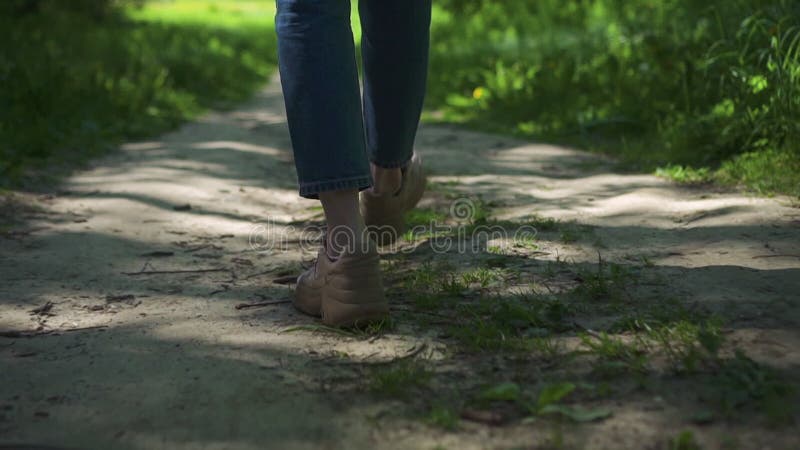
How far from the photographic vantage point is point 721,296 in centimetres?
Result: 186

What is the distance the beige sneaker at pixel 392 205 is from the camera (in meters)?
2.59

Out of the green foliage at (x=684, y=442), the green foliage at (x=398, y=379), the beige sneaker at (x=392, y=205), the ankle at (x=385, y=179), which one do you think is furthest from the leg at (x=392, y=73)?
the green foliage at (x=684, y=442)

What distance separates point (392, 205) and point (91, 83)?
4066mm

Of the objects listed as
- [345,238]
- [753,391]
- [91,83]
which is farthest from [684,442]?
[91,83]

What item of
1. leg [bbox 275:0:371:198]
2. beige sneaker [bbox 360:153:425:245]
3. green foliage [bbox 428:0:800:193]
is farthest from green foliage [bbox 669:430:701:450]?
green foliage [bbox 428:0:800:193]

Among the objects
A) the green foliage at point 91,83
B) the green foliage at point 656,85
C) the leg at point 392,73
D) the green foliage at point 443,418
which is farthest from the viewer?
the green foliage at point 91,83

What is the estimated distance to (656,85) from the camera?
456 cm

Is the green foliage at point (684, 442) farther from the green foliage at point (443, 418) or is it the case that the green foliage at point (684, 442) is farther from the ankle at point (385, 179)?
the ankle at point (385, 179)

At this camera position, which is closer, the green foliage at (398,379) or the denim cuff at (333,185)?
the green foliage at (398,379)

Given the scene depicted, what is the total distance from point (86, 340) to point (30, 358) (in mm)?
137

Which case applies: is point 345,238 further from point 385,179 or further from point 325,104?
point 385,179

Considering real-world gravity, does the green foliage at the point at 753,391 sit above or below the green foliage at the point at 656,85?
below

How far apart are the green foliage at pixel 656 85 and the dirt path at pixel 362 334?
488mm

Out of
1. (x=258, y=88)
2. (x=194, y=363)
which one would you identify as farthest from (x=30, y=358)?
(x=258, y=88)
